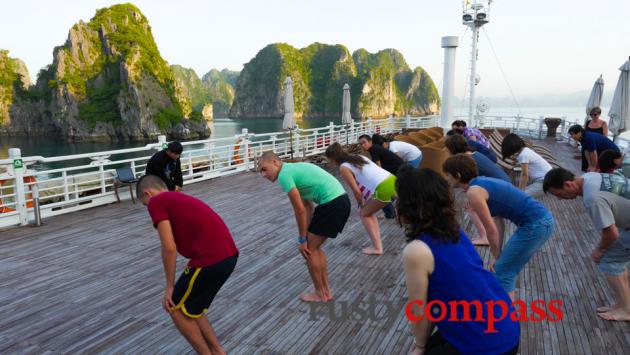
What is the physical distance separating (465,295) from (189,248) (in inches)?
61.5

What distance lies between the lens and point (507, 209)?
2.76m

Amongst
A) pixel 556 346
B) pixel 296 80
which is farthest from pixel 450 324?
pixel 296 80

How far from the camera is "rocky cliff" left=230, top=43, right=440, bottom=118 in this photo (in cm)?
16262

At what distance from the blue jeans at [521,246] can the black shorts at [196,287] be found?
6.60ft

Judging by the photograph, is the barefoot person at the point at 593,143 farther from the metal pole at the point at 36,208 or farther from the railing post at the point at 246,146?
the metal pole at the point at 36,208

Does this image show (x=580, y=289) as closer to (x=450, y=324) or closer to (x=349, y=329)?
(x=349, y=329)

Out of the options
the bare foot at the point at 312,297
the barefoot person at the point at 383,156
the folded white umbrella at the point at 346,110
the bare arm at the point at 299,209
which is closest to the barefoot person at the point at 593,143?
the barefoot person at the point at 383,156

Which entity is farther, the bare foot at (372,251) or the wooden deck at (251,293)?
the bare foot at (372,251)

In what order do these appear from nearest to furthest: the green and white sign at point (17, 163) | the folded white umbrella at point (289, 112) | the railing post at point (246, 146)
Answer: the green and white sign at point (17, 163)
the railing post at point (246, 146)
the folded white umbrella at point (289, 112)

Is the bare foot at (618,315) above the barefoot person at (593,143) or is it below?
below

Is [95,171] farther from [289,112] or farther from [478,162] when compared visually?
[478,162]

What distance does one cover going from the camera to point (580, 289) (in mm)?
3924

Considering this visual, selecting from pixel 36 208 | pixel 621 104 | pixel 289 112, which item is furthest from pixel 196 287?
pixel 289 112

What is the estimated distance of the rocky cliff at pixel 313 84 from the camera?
6403 inches
